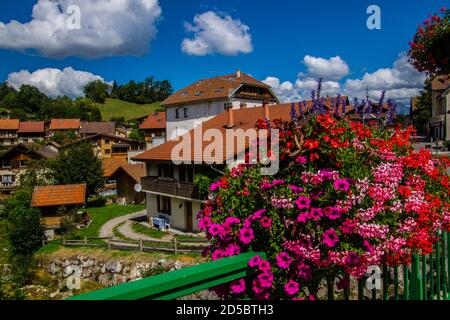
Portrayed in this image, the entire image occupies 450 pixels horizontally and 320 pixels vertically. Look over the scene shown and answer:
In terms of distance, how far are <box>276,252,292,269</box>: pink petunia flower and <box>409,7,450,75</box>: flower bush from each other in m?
5.93

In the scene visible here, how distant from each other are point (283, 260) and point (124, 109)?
138167mm

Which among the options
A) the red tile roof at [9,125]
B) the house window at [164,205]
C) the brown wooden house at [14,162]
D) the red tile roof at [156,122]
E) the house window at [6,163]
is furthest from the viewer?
the red tile roof at [9,125]

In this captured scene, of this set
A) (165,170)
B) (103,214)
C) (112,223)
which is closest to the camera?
(165,170)

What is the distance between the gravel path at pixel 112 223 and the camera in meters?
27.4

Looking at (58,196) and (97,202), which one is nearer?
(58,196)

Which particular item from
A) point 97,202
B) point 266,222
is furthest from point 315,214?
point 97,202

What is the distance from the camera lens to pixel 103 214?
116ft

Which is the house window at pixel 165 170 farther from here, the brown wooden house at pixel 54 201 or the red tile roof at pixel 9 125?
the red tile roof at pixel 9 125

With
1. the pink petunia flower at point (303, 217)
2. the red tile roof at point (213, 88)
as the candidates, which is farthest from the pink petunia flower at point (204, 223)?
the red tile roof at point (213, 88)

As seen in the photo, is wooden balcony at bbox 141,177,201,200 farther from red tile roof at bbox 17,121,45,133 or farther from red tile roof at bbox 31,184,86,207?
red tile roof at bbox 17,121,45,133

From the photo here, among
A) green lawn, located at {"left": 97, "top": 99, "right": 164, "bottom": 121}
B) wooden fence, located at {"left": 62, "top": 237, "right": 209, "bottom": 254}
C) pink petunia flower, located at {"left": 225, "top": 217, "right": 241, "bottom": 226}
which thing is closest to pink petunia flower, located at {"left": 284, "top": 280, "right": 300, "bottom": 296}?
pink petunia flower, located at {"left": 225, "top": 217, "right": 241, "bottom": 226}

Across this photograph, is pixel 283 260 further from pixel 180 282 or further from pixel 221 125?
pixel 221 125

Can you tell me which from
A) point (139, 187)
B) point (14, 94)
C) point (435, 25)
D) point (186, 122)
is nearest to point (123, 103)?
Answer: point (14, 94)

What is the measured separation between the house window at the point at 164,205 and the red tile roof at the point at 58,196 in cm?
904
